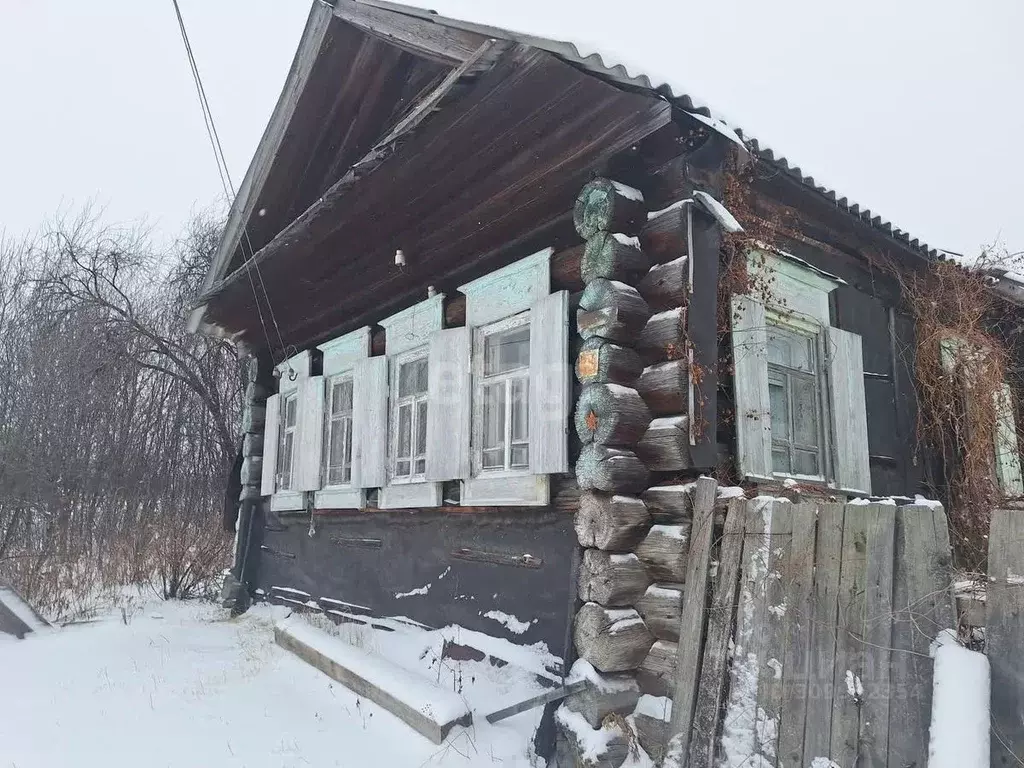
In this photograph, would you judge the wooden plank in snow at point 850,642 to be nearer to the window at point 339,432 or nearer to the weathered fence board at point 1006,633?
the weathered fence board at point 1006,633

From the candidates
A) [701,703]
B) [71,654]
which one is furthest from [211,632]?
[701,703]

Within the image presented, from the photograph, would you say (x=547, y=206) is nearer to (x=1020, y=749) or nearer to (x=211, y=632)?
(x=1020, y=749)

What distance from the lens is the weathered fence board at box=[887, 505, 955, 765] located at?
8.72 feet

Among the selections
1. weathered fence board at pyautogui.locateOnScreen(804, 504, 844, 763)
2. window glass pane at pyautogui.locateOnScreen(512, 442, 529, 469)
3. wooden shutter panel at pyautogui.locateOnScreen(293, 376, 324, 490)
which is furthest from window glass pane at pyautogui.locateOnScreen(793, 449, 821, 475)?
wooden shutter panel at pyautogui.locateOnScreen(293, 376, 324, 490)

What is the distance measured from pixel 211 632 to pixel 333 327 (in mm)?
3430

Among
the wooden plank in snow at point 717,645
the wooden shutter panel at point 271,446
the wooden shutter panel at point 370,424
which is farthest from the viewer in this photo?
the wooden shutter panel at point 271,446

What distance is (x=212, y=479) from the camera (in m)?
16.5

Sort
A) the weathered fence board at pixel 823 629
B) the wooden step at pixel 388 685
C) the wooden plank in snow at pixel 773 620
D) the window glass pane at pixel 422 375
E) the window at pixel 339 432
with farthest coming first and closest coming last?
1. the window at pixel 339 432
2. the window glass pane at pixel 422 375
3. the wooden step at pixel 388 685
4. the wooden plank in snow at pixel 773 620
5. the weathered fence board at pixel 823 629

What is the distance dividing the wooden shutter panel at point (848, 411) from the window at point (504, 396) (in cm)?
225

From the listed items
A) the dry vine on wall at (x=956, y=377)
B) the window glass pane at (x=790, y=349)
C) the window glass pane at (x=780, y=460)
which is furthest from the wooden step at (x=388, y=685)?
the dry vine on wall at (x=956, y=377)

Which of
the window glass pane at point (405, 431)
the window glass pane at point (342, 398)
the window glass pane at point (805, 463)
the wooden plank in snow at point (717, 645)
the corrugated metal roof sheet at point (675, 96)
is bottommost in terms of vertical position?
the wooden plank in snow at point (717, 645)

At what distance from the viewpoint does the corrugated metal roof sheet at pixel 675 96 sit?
364 centimetres

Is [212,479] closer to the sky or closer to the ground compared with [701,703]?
closer to the sky

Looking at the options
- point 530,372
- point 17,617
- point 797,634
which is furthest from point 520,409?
point 17,617
